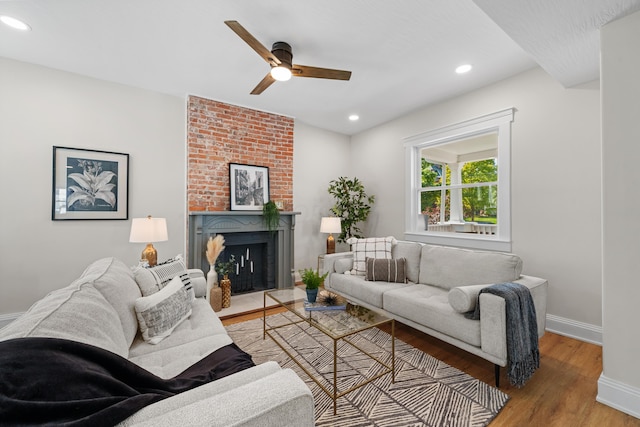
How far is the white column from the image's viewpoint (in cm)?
388

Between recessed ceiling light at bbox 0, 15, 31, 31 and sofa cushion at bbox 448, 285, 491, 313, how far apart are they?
4052 mm

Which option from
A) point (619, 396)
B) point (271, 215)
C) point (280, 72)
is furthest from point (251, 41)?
point (619, 396)

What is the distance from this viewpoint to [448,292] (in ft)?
8.54

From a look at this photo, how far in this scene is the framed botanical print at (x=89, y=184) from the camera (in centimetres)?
300

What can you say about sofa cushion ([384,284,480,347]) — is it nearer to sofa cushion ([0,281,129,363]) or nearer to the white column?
the white column

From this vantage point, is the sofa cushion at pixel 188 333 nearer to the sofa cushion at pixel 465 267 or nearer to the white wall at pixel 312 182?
the sofa cushion at pixel 465 267

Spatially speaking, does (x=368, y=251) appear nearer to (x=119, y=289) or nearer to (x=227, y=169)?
(x=227, y=169)

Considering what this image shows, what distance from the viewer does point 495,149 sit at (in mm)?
3643

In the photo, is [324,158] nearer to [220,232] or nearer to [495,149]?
[220,232]

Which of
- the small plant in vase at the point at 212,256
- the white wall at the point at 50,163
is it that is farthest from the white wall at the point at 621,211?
the white wall at the point at 50,163

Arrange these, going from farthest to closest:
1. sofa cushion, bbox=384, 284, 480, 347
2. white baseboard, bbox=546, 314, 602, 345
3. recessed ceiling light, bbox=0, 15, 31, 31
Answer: white baseboard, bbox=546, 314, 602, 345, recessed ceiling light, bbox=0, 15, 31, 31, sofa cushion, bbox=384, 284, 480, 347

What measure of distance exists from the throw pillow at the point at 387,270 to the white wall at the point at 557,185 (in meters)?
1.27

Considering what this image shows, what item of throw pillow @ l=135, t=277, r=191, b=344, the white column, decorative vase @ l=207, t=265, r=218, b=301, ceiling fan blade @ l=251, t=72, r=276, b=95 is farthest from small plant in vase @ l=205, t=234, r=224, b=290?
the white column

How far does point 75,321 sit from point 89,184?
8.95 ft
